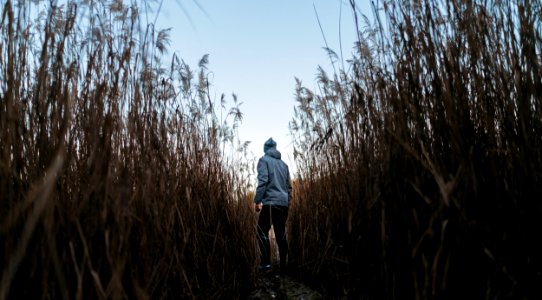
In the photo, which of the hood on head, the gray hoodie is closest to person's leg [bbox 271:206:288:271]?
the gray hoodie

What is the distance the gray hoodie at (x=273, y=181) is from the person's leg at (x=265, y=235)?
126 mm

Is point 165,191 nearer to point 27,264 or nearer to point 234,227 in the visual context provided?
point 27,264

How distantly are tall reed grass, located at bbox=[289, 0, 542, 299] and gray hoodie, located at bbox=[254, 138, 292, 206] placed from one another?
2.49 metres

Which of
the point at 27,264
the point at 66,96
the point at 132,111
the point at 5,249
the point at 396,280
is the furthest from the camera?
the point at 132,111

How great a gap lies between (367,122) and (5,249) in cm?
140

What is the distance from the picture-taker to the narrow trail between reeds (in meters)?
3.10

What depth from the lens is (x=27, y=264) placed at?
1085 millimetres

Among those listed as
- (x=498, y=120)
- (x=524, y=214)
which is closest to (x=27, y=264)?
(x=524, y=214)

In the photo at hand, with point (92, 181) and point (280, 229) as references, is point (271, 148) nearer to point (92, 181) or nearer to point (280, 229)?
point (280, 229)

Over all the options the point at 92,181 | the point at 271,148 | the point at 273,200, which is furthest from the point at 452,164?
the point at 271,148

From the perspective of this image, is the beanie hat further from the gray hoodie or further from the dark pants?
the dark pants

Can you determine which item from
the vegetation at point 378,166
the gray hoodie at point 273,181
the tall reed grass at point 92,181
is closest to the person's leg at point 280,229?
the gray hoodie at point 273,181

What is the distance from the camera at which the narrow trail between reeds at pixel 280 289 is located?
3.10 meters

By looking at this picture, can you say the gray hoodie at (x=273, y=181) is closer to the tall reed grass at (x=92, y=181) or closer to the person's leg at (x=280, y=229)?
the person's leg at (x=280, y=229)
